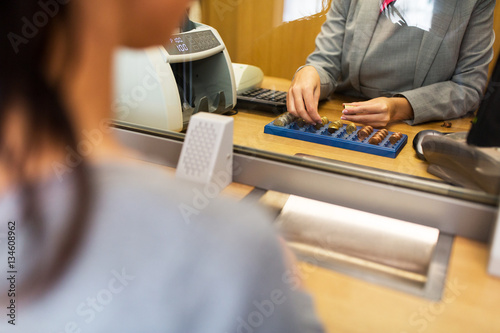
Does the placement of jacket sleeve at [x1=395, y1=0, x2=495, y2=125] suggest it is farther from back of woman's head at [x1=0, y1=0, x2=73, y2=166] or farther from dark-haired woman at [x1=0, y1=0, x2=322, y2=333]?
back of woman's head at [x1=0, y1=0, x2=73, y2=166]

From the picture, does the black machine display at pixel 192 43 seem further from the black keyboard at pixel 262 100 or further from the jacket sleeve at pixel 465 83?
the jacket sleeve at pixel 465 83

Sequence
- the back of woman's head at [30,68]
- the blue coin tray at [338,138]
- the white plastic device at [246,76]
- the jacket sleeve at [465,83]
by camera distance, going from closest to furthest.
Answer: the back of woman's head at [30,68]
the jacket sleeve at [465,83]
the blue coin tray at [338,138]
the white plastic device at [246,76]

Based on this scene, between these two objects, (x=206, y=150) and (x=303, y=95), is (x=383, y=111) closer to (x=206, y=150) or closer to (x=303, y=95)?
(x=303, y=95)

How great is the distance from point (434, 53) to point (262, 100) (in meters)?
0.34

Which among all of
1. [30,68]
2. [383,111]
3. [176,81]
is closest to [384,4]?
[383,111]

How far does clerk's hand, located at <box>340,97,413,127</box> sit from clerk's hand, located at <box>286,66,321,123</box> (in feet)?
0.26

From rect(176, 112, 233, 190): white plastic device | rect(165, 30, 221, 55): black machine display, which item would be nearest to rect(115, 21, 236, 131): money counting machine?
rect(165, 30, 221, 55): black machine display

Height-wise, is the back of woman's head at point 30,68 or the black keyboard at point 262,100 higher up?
the back of woman's head at point 30,68

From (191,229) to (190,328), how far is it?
4.7 inches

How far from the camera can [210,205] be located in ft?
1.86

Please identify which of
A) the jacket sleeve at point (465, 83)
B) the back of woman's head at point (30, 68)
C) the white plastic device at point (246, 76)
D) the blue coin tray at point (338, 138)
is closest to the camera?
the back of woman's head at point (30, 68)

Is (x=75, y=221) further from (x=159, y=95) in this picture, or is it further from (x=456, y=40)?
(x=456, y=40)

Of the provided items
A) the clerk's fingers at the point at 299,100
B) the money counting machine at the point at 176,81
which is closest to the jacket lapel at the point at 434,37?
the clerk's fingers at the point at 299,100

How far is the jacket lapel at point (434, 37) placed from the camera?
0.65m
